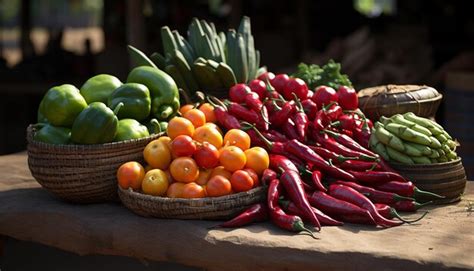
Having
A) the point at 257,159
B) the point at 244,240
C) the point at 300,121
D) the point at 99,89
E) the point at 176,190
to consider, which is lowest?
the point at 244,240

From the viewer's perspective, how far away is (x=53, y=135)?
362cm

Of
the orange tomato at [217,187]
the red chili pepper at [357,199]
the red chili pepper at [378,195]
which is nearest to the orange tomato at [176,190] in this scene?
the orange tomato at [217,187]

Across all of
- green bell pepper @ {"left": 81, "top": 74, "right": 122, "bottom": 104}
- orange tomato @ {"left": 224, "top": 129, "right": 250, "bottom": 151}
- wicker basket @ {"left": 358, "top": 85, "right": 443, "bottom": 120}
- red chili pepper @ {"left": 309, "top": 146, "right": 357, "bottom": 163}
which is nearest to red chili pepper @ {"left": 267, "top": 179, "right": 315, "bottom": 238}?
orange tomato @ {"left": 224, "top": 129, "right": 250, "bottom": 151}

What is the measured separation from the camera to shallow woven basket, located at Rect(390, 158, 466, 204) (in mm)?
3686

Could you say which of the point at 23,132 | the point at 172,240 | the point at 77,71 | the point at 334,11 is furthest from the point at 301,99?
the point at 334,11

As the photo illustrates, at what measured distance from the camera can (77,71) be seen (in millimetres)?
9703

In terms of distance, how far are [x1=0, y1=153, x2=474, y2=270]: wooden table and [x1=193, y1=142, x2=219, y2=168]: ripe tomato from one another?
0.29m

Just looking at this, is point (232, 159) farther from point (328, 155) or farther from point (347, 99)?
point (347, 99)

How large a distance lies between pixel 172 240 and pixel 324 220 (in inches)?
27.3

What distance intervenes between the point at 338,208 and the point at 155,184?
2.79ft

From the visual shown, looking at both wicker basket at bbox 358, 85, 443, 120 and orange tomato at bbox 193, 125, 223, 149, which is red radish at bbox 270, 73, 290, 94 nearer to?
wicker basket at bbox 358, 85, 443, 120

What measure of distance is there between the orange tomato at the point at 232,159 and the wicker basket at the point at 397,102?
4.26ft

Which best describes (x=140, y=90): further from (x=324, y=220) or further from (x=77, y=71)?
(x=77, y=71)

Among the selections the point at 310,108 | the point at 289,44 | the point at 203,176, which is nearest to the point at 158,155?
the point at 203,176
